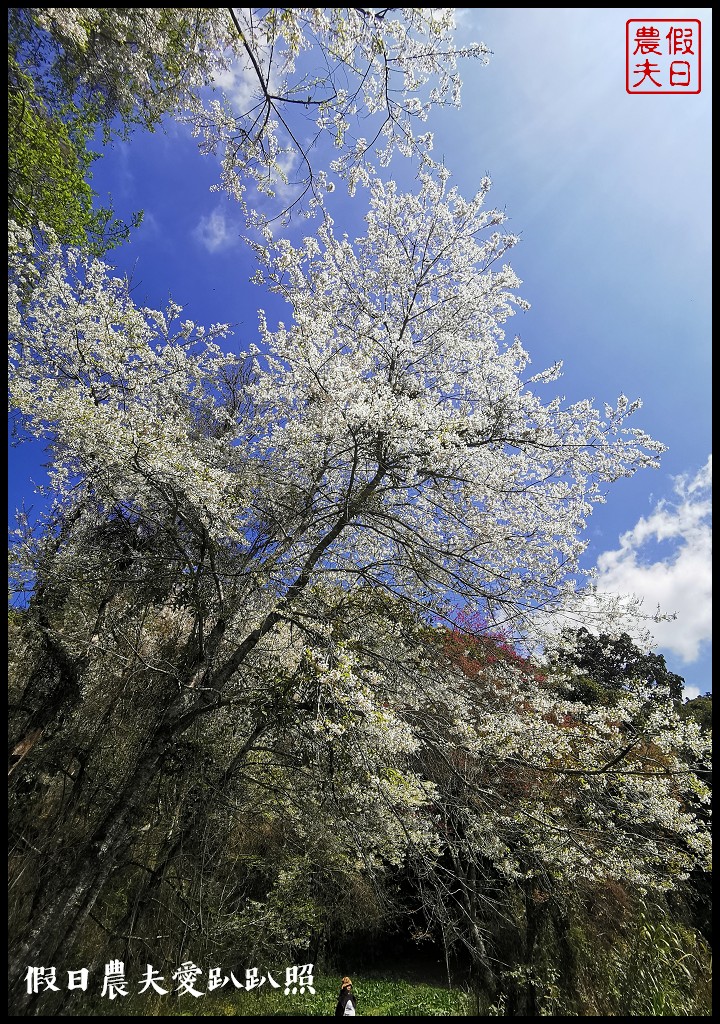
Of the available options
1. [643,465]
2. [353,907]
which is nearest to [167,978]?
[353,907]

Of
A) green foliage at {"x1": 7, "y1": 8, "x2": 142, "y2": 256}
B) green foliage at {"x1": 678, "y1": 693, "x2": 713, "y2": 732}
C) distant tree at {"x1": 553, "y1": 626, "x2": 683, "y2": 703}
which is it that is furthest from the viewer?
green foliage at {"x1": 678, "y1": 693, "x2": 713, "y2": 732}

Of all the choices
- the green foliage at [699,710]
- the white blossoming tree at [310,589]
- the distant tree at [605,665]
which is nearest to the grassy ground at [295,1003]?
the white blossoming tree at [310,589]

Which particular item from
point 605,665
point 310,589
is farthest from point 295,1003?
point 605,665

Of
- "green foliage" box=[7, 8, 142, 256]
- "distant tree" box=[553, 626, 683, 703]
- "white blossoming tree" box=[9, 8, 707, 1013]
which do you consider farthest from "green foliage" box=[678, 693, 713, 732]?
"green foliage" box=[7, 8, 142, 256]

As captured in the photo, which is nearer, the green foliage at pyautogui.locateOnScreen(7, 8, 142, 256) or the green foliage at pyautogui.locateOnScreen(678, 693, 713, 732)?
the green foliage at pyautogui.locateOnScreen(7, 8, 142, 256)

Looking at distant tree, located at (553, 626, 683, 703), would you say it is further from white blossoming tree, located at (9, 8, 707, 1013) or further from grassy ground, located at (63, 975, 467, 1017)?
grassy ground, located at (63, 975, 467, 1017)

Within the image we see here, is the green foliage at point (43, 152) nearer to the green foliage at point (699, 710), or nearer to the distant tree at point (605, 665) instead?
the distant tree at point (605, 665)

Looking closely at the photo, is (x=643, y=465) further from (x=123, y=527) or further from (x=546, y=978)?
(x=546, y=978)

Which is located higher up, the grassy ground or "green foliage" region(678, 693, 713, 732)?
"green foliage" region(678, 693, 713, 732)

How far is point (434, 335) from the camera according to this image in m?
5.47

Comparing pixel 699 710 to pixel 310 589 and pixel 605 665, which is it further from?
pixel 310 589

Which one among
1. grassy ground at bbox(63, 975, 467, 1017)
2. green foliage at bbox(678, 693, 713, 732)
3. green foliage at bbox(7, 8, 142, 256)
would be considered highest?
green foliage at bbox(7, 8, 142, 256)

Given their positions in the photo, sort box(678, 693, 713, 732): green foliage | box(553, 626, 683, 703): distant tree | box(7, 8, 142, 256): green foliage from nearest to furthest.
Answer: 1. box(7, 8, 142, 256): green foliage
2. box(553, 626, 683, 703): distant tree
3. box(678, 693, 713, 732): green foliage

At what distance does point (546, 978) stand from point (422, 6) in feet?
31.1
